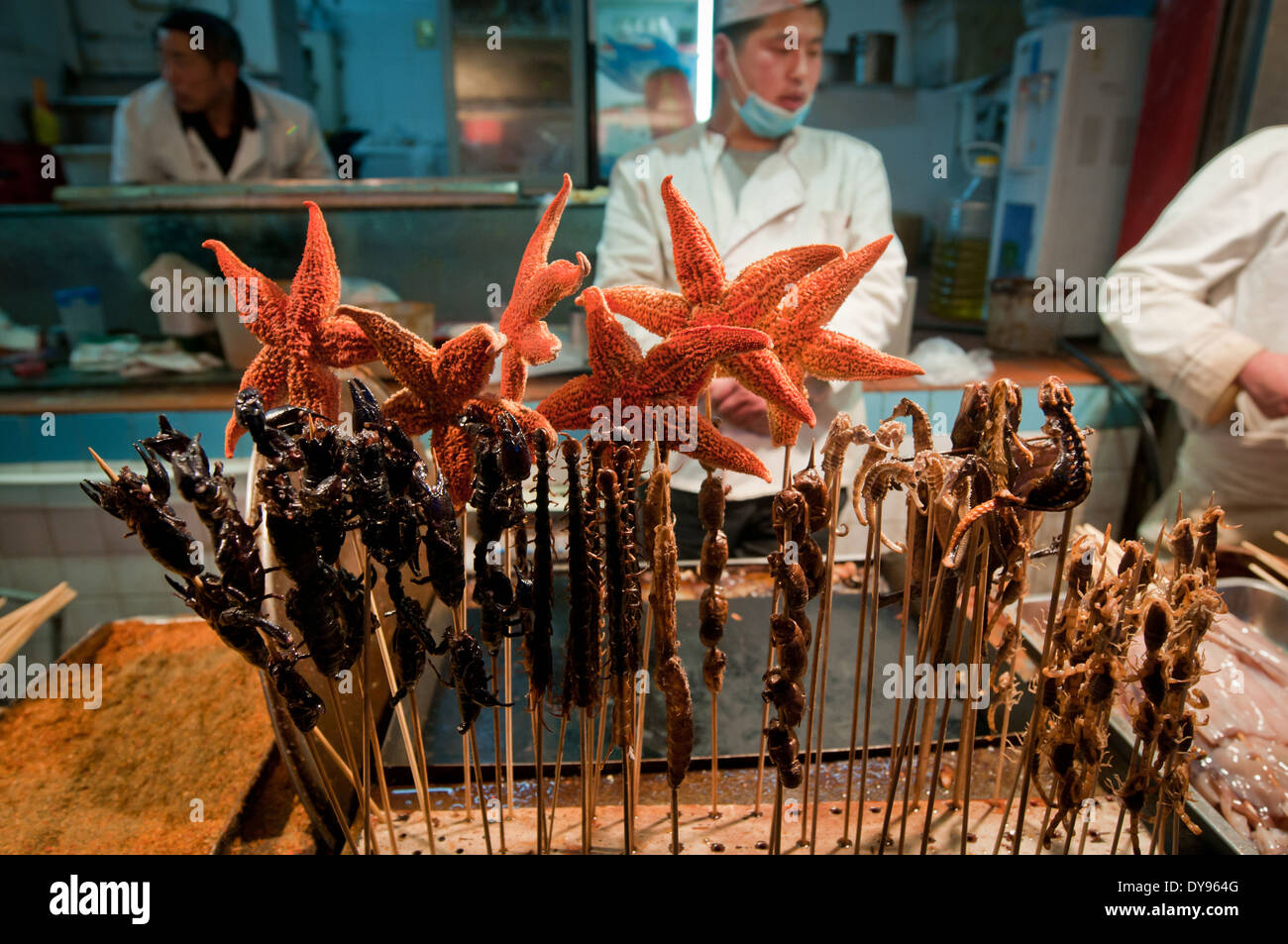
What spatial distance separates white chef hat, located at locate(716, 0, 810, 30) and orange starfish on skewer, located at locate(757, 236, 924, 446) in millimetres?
1466

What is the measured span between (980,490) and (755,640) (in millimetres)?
899

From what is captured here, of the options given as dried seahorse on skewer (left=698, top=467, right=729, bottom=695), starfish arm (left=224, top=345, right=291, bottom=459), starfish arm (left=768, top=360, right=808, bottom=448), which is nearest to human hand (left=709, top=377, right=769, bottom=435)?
starfish arm (left=768, top=360, right=808, bottom=448)

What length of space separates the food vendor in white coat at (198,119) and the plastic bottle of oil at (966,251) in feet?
8.41

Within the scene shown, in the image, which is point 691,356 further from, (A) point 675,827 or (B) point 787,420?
(A) point 675,827

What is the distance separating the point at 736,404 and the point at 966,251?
1.74 meters

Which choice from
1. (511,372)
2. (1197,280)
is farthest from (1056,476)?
(1197,280)

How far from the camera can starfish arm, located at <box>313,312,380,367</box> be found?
1.12 metres

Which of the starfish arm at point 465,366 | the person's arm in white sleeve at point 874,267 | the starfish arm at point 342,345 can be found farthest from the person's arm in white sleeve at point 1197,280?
the starfish arm at point 342,345

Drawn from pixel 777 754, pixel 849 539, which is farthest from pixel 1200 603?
pixel 849 539

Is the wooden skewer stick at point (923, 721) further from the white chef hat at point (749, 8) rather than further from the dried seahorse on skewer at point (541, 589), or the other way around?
the white chef hat at point (749, 8)

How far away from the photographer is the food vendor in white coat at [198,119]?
8.32ft

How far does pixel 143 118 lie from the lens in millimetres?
2604

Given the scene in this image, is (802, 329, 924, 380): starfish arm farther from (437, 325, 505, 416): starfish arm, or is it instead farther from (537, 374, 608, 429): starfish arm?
(437, 325, 505, 416): starfish arm
